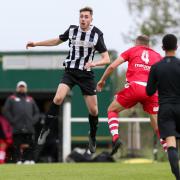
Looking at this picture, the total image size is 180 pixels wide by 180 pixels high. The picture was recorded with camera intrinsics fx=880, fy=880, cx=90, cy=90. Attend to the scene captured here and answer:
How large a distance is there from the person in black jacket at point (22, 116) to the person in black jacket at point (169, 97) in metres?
9.64

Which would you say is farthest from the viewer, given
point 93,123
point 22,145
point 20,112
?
point 22,145

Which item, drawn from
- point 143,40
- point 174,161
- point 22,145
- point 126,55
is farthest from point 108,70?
point 22,145

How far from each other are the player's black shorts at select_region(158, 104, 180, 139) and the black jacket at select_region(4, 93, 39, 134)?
9970mm

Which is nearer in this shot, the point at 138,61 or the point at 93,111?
the point at 138,61

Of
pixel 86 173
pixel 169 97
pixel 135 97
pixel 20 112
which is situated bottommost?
pixel 86 173

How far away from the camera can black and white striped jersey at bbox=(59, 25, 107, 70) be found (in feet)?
48.3

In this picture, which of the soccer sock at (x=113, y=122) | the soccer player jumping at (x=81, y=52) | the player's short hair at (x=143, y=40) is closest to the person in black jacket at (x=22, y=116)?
the soccer player jumping at (x=81, y=52)

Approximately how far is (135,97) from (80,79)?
102cm

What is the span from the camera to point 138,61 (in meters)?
14.6

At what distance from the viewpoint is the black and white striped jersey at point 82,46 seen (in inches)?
580

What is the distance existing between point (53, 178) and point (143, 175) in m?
1.70

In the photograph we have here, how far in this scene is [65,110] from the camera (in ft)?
74.7

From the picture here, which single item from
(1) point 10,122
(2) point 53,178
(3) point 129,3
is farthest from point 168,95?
(3) point 129,3

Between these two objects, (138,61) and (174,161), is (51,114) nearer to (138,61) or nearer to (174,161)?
(138,61)
